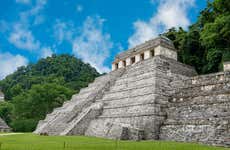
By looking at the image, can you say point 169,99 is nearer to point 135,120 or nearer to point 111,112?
point 135,120

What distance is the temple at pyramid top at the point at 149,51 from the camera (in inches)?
922

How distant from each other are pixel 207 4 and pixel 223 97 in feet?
52.2

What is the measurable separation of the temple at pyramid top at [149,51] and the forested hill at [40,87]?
1644cm

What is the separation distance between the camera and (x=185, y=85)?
16.6 metres

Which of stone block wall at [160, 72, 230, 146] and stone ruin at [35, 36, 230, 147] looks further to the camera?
stone ruin at [35, 36, 230, 147]

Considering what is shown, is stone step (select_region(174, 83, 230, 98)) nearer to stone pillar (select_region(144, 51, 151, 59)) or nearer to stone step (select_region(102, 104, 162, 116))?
stone step (select_region(102, 104, 162, 116))

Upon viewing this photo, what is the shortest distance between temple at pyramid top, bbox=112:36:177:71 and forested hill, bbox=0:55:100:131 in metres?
16.4

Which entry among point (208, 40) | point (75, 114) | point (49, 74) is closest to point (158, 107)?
point (75, 114)

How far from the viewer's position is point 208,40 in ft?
75.0

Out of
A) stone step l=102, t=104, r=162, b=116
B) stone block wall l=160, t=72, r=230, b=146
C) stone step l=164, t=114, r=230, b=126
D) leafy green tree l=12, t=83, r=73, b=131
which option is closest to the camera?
stone block wall l=160, t=72, r=230, b=146

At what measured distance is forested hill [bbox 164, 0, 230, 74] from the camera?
874 inches

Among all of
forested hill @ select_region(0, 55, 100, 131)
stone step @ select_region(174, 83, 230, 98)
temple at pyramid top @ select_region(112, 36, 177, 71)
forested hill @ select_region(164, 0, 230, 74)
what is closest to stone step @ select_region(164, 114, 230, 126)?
stone step @ select_region(174, 83, 230, 98)

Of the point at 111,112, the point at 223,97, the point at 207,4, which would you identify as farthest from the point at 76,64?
the point at 223,97

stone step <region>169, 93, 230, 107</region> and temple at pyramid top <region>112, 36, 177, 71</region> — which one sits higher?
temple at pyramid top <region>112, 36, 177, 71</region>
